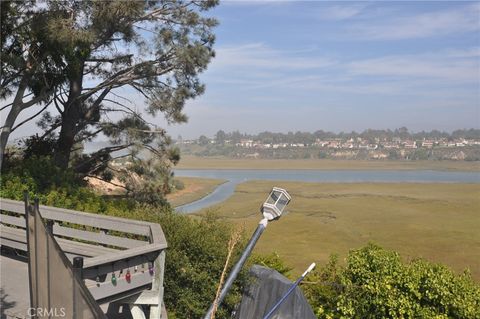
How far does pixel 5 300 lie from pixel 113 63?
1409 centimetres

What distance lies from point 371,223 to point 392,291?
2484cm

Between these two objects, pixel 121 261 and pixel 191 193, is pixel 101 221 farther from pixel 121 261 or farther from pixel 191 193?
pixel 191 193

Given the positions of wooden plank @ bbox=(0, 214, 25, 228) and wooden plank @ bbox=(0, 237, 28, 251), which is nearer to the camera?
wooden plank @ bbox=(0, 237, 28, 251)

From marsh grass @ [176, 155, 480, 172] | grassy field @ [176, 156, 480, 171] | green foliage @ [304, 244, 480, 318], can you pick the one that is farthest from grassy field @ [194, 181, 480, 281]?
grassy field @ [176, 156, 480, 171]

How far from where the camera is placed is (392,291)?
339 inches

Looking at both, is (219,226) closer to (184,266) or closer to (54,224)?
(184,266)

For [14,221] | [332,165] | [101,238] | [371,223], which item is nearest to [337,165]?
[332,165]

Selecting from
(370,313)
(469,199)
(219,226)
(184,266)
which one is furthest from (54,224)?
(469,199)

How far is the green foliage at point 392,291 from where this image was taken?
834 cm

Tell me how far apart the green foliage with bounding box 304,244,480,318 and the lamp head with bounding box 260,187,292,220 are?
128 inches

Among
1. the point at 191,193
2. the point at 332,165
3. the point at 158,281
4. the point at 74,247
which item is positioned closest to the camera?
the point at 158,281

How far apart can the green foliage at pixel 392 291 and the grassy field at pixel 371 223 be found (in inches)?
116

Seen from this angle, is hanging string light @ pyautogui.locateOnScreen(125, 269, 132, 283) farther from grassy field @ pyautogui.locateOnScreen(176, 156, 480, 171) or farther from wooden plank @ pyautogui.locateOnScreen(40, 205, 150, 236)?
grassy field @ pyautogui.locateOnScreen(176, 156, 480, 171)

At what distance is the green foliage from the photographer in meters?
8.34
